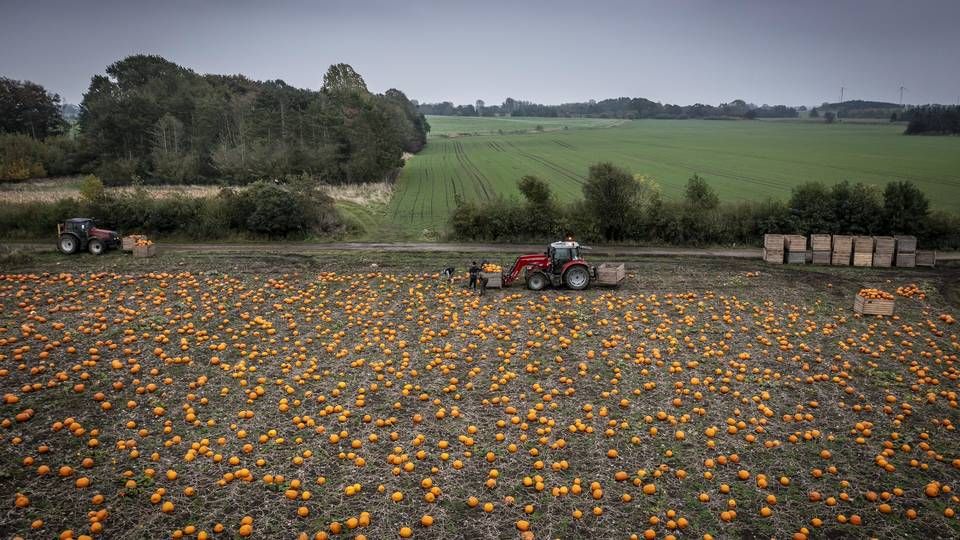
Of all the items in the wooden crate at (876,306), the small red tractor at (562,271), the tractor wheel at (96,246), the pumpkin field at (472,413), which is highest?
the tractor wheel at (96,246)

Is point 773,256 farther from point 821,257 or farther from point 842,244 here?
point 842,244

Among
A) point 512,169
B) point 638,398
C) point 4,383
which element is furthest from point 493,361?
point 512,169

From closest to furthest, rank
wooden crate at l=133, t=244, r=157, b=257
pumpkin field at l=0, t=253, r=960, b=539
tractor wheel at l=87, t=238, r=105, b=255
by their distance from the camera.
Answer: pumpkin field at l=0, t=253, r=960, b=539 < wooden crate at l=133, t=244, r=157, b=257 < tractor wheel at l=87, t=238, r=105, b=255

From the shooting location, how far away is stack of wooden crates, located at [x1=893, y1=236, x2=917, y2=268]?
29.0m

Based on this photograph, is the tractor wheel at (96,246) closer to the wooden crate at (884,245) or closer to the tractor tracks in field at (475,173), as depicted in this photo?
the tractor tracks in field at (475,173)

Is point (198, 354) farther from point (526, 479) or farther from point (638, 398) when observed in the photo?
point (638, 398)

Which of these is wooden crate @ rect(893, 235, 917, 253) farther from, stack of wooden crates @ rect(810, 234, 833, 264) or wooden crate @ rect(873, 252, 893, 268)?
stack of wooden crates @ rect(810, 234, 833, 264)

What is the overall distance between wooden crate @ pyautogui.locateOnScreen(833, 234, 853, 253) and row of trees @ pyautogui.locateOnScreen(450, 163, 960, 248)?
3.80m

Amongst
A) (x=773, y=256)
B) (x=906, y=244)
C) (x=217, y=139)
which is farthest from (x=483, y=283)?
(x=217, y=139)

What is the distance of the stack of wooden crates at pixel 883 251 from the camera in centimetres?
2920

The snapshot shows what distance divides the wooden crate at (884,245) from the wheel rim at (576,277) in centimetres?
1642

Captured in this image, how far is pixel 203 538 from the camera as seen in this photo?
10164 millimetres

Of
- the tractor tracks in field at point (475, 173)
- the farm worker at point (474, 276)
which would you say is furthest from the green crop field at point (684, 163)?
the farm worker at point (474, 276)

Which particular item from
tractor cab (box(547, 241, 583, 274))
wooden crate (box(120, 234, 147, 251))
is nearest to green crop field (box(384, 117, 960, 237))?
wooden crate (box(120, 234, 147, 251))
